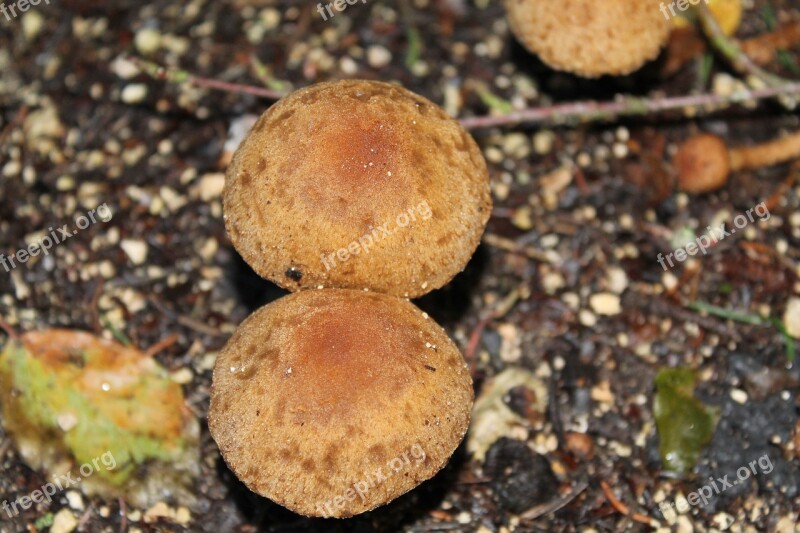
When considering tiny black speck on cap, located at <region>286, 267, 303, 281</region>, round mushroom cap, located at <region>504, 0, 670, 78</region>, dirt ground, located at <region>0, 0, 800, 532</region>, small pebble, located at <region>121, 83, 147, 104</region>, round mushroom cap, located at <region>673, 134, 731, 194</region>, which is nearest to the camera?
tiny black speck on cap, located at <region>286, 267, 303, 281</region>

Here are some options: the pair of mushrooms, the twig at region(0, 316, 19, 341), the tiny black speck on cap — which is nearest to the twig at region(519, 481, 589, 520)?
the pair of mushrooms

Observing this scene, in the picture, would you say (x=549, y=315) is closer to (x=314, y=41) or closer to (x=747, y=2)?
(x=314, y=41)

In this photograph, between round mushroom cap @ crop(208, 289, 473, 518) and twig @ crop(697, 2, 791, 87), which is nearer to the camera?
round mushroom cap @ crop(208, 289, 473, 518)

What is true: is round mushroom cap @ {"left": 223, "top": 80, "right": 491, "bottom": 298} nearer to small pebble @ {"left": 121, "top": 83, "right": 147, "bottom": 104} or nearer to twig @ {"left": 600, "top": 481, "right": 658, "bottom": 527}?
twig @ {"left": 600, "top": 481, "right": 658, "bottom": 527}

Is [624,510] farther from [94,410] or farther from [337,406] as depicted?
[94,410]

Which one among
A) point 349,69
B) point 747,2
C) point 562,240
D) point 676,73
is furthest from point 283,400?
point 747,2

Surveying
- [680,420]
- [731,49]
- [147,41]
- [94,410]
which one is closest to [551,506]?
[680,420]
